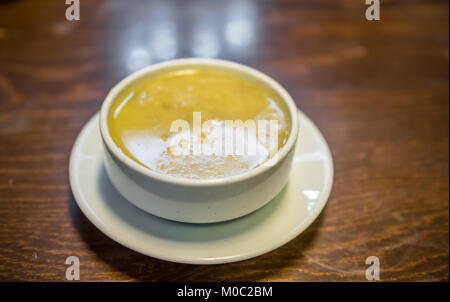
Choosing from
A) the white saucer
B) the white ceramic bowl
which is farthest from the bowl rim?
the white saucer

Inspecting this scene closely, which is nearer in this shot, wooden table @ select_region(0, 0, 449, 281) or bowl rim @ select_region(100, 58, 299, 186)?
bowl rim @ select_region(100, 58, 299, 186)

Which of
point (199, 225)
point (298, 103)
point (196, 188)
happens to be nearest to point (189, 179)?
point (196, 188)

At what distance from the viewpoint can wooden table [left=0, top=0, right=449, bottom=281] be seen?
2.78ft

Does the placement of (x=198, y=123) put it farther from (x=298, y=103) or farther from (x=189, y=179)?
(x=298, y=103)

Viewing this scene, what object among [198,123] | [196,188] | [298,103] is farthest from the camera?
[298,103]

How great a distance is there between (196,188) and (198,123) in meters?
0.19

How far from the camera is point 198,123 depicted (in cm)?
88

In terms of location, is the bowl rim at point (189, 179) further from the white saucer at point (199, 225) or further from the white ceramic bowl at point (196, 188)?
the white saucer at point (199, 225)

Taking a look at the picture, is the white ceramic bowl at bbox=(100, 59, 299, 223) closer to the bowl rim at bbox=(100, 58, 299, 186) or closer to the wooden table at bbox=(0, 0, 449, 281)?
the bowl rim at bbox=(100, 58, 299, 186)

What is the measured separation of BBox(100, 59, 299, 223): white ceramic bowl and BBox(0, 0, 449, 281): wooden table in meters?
0.11

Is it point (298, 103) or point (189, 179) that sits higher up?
point (298, 103)

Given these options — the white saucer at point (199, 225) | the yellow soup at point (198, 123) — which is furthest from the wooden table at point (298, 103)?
the yellow soup at point (198, 123)
